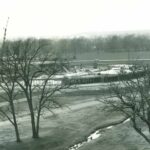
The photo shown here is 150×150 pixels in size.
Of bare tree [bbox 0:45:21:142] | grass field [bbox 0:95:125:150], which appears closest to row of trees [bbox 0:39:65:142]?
bare tree [bbox 0:45:21:142]

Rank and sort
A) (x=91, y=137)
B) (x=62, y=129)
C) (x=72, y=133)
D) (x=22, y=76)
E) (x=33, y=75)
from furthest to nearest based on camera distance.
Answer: (x=62, y=129) < (x=72, y=133) < (x=91, y=137) < (x=33, y=75) < (x=22, y=76)

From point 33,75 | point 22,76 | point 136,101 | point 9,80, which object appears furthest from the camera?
point 9,80

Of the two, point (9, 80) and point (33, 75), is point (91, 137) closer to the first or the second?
point (33, 75)

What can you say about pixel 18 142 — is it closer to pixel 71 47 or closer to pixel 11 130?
pixel 11 130

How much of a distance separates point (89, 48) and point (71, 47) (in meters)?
6.93

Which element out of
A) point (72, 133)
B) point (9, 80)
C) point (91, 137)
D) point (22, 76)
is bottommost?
point (91, 137)

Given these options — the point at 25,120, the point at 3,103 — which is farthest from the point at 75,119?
the point at 3,103

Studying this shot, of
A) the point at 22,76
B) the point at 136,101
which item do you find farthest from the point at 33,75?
the point at 136,101

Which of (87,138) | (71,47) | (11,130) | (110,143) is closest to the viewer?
(110,143)

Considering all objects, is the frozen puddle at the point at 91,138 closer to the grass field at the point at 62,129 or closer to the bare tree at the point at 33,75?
the grass field at the point at 62,129

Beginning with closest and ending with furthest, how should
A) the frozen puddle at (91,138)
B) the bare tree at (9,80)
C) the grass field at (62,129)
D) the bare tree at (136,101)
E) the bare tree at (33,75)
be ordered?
the bare tree at (136,101) → the frozen puddle at (91,138) → the grass field at (62,129) → the bare tree at (9,80) → the bare tree at (33,75)

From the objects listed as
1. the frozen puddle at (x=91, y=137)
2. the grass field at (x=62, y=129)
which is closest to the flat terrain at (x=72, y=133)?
the grass field at (x=62, y=129)

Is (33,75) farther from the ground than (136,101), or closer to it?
farther from the ground

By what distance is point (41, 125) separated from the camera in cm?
3098
